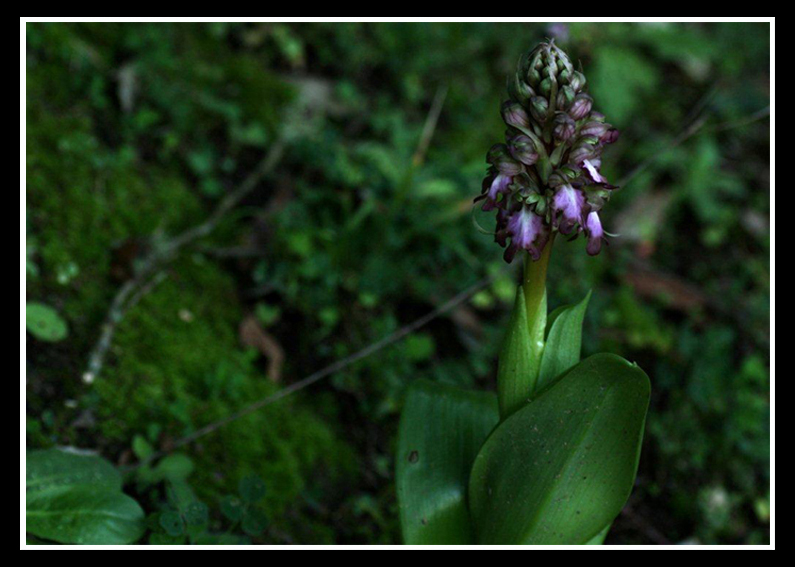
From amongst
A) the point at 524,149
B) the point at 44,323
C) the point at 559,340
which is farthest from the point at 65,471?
the point at 524,149

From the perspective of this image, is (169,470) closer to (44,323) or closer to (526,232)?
(44,323)

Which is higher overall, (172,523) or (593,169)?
(593,169)

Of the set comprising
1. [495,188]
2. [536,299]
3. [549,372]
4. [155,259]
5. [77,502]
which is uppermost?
[495,188]

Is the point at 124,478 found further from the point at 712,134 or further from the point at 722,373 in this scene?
the point at 712,134

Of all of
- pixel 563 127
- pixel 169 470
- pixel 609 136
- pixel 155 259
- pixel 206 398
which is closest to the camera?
pixel 563 127

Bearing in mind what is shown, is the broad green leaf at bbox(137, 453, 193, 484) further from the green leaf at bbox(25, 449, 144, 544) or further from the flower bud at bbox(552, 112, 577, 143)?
the flower bud at bbox(552, 112, 577, 143)

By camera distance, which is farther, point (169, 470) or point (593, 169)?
point (169, 470)

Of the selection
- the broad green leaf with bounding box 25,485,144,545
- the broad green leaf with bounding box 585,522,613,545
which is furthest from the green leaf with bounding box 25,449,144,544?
the broad green leaf with bounding box 585,522,613,545

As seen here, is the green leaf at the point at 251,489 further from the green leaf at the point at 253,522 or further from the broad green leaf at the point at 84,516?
the broad green leaf at the point at 84,516
